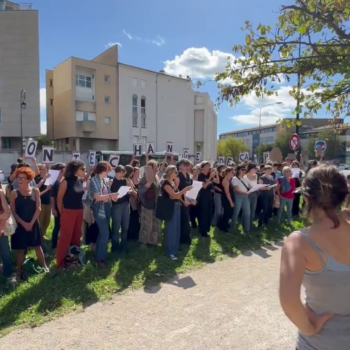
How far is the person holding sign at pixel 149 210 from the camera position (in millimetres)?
6887

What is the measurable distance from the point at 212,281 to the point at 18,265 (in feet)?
10.2

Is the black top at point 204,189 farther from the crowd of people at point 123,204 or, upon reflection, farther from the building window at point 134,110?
the building window at point 134,110

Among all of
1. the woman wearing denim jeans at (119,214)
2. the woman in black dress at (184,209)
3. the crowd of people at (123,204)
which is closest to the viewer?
the crowd of people at (123,204)

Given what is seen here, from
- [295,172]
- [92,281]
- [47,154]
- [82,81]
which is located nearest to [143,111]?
[82,81]

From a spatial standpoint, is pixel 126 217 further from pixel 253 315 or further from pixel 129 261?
pixel 253 315

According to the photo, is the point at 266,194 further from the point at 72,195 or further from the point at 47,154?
the point at 47,154

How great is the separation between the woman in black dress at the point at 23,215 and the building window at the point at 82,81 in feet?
124

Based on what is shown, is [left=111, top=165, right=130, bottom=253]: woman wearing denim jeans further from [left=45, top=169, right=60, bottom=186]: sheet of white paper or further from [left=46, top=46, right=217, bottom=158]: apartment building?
[left=46, top=46, right=217, bottom=158]: apartment building

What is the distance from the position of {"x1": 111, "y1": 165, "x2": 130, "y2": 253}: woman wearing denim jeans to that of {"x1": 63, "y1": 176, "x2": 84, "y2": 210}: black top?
0.86 metres

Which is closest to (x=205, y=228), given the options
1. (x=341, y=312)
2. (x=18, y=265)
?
(x=18, y=265)

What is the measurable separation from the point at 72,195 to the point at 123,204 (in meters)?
1.15

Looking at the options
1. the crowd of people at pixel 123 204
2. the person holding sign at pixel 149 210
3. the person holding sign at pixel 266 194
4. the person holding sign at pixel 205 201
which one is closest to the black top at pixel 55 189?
the crowd of people at pixel 123 204

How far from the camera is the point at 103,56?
4619 cm

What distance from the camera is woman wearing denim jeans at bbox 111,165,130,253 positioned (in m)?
6.46
